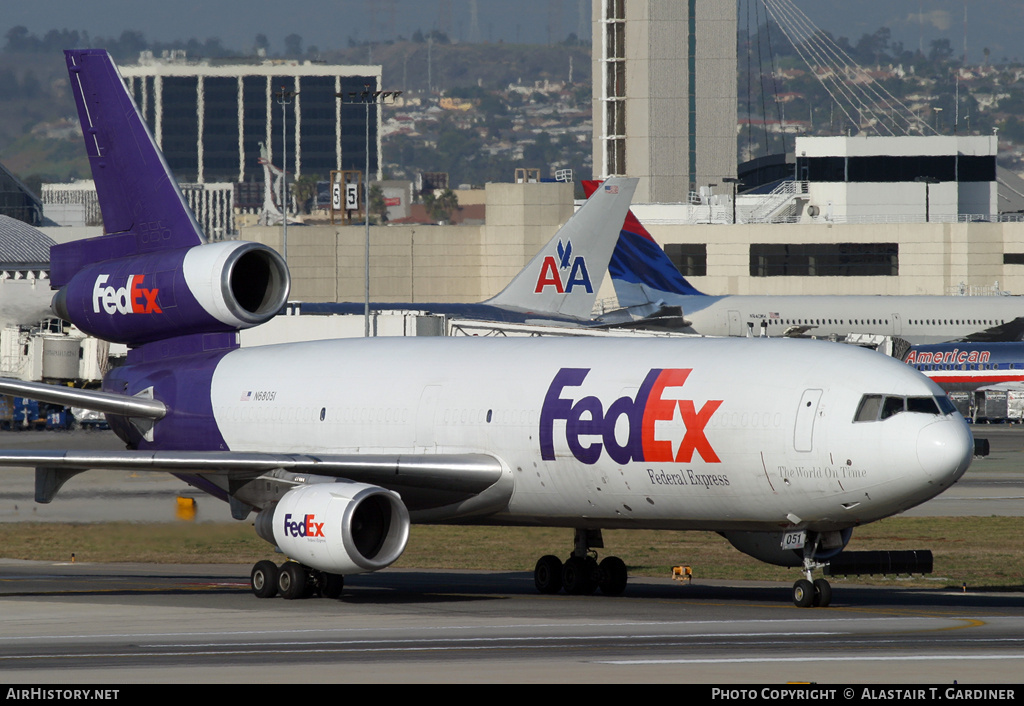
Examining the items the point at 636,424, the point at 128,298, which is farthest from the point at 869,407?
the point at 128,298

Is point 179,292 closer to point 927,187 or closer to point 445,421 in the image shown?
point 445,421

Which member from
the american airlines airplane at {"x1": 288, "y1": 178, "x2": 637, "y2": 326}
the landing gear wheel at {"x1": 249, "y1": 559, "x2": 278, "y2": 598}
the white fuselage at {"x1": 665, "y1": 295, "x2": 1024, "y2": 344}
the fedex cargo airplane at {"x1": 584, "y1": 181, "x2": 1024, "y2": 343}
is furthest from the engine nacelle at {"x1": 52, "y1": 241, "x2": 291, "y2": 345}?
the white fuselage at {"x1": 665, "y1": 295, "x2": 1024, "y2": 344}

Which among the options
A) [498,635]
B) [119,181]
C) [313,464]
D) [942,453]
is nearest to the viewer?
[498,635]

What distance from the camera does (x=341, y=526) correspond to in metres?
26.4

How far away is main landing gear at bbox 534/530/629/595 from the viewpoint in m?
29.6

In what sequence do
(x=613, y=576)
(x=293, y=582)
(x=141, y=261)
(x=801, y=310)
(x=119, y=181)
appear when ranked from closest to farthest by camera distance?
(x=293, y=582) < (x=613, y=576) < (x=141, y=261) < (x=119, y=181) < (x=801, y=310)

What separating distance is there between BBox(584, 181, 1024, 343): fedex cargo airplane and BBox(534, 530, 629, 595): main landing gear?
6433 cm

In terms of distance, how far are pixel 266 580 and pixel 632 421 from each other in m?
7.75

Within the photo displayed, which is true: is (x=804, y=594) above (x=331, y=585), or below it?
above

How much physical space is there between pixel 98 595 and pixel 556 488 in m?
9.20

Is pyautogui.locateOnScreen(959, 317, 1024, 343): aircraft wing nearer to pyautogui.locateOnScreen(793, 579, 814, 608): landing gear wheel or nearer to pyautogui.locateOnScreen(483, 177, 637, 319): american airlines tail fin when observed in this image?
pyautogui.locateOnScreen(483, 177, 637, 319): american airlines tail fin

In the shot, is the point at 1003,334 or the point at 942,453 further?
the point at 1003,334

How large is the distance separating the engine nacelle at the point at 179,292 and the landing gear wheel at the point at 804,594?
12719 millimetres

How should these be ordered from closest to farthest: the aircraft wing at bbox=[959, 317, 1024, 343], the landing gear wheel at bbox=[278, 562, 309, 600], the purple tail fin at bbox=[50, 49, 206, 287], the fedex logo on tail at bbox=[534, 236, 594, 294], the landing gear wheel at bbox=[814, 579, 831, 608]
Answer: the landing gear wheel at bbox=[814, 579, 831, 608], the landing gear wheel at bbox=[278, 562, 309, 600], the purple tail fin at bbox=[50, 49, 206, 287], the fedex logo on tail at bbox=[534, 236, 594, 294], the aircraft wing at bbox=[959, 317, 1024, 343]
